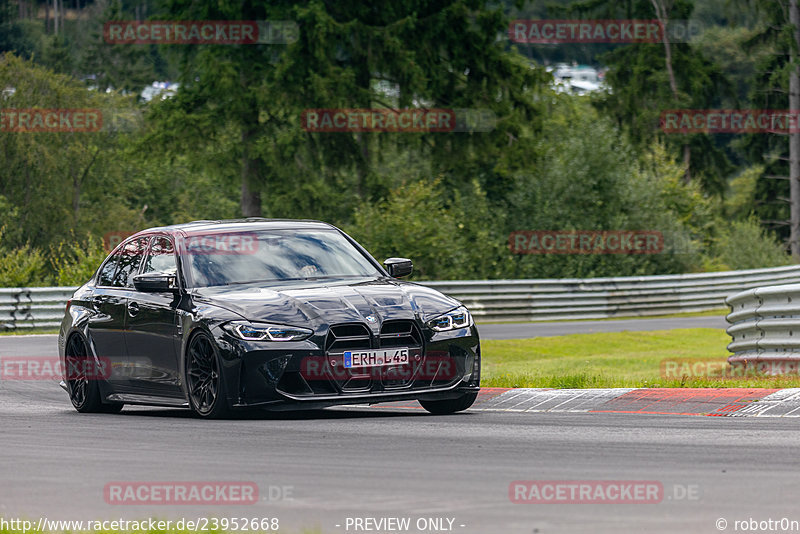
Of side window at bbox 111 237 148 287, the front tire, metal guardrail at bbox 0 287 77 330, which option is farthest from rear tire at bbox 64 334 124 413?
metal guardrail at bbox 0 287 77 330

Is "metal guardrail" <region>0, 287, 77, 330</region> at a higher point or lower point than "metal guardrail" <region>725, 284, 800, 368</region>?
lower

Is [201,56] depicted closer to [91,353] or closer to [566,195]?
[566,195]

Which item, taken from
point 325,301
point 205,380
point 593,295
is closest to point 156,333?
point 205,380

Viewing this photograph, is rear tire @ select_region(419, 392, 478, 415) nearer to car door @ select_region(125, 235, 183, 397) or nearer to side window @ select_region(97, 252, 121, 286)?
car door @ select_region(125, 235, 183, 397)

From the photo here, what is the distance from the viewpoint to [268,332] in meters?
10.1


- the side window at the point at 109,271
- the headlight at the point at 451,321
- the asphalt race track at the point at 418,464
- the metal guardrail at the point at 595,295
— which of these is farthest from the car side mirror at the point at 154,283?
the metal guardrail at the point at 595,295

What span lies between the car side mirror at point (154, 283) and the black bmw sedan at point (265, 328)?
11 mm

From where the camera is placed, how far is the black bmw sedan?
10062 mm

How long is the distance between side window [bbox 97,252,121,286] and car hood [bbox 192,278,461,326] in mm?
1987

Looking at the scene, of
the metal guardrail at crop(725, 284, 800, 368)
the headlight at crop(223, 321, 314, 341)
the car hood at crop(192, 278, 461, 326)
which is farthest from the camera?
the metal guardrail at crop(725, 284, 800, 368)

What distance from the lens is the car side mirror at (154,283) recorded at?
432 inches

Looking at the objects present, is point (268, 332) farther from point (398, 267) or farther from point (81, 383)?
point (81, 383)

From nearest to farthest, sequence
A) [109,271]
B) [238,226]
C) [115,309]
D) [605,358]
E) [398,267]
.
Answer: [398,267], [238,226], [115,309], [109,271], [605,358]

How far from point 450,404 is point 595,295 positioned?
24321 millimetres
